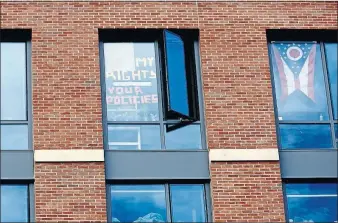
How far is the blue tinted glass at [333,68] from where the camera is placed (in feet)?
72.7

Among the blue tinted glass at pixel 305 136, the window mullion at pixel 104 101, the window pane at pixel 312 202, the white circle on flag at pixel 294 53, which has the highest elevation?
the white circle on flag at pixel 294 53

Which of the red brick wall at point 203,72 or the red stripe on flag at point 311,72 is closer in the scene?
the red brick wall at point 203,72

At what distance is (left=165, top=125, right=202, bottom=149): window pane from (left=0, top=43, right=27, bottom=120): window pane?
305 centimetres

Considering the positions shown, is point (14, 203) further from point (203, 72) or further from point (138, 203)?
point (203, 72)

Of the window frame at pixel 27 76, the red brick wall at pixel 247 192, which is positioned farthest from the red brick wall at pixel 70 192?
the red brick wall at pixel 247 192

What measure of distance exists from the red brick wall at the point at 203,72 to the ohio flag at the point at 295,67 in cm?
52

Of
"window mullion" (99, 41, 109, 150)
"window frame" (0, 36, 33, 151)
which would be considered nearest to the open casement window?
"window mullion" (99, 41, 109, 150)

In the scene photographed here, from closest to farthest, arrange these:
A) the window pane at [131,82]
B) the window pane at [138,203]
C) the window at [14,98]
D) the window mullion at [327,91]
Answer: the window pane at [138,203] < the window at [14,98] < the window pane at [131,82] < the window mullion at [327,91]

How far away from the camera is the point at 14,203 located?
20406 millimetres

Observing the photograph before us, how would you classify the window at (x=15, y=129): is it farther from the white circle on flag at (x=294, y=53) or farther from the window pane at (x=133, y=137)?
the white circle on flag at (x=294, y=53)

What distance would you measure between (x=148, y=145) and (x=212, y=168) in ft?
4.74

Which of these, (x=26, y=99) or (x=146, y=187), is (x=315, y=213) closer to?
(x=146, y=187)

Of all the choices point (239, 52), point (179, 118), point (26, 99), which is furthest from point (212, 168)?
point (26, 99)

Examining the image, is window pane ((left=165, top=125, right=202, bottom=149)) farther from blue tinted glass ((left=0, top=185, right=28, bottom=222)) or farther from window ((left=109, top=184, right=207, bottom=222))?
blue tinted glass ((left=0, top=185, right=28, bottom=222))
